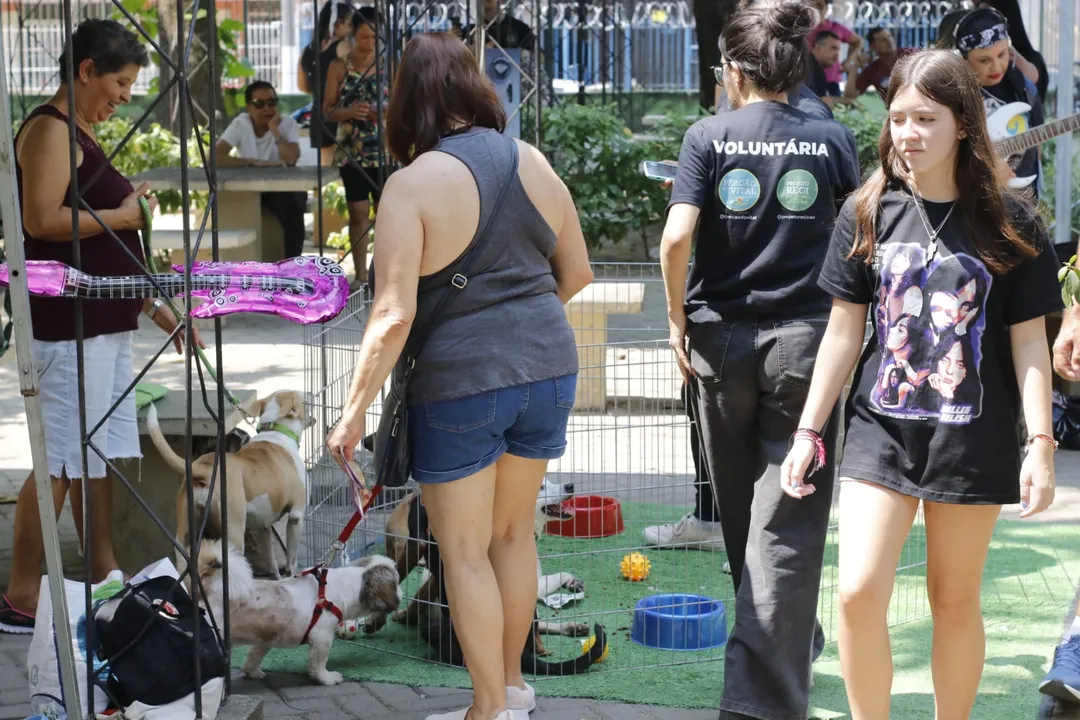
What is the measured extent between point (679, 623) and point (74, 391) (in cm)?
211

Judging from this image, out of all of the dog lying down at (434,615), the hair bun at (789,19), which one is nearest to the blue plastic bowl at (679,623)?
the dog lying down at (434,615)

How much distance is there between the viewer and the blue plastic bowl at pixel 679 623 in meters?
4.39

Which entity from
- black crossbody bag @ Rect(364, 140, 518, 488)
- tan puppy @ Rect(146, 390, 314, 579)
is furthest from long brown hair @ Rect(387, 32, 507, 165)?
tan puppy @ Rect(146, 390, 314, 579)

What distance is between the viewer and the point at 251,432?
5.79 metres

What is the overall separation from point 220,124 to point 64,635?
37.9 feet

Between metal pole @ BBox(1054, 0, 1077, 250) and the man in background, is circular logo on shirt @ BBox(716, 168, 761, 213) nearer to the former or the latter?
metal pole @ BBox(1054, 0, 1077, 250)

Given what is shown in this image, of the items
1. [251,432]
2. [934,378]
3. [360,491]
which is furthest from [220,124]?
[934,378]

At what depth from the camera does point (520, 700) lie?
382 cm

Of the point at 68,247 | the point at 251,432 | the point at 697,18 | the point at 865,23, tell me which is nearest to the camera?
the point at 68,247

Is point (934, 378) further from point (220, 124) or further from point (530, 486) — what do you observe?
point (220, 124)

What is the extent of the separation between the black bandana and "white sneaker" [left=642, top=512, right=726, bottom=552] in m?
2.60

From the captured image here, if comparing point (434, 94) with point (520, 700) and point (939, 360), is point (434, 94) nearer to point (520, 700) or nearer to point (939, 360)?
point (939, 360)

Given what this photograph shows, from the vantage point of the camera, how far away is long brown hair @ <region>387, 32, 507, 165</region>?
11.0 feet

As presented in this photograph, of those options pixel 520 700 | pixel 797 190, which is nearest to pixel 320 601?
pixel 520 700
